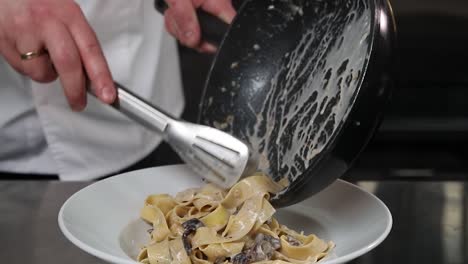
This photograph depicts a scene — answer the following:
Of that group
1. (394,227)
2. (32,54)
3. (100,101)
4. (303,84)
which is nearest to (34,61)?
(32,54)

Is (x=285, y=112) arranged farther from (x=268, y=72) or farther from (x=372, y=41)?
(x=372, y=41)

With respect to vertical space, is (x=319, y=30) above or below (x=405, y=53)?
above

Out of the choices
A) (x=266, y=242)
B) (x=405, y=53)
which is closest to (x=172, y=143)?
(x=266, y=242)

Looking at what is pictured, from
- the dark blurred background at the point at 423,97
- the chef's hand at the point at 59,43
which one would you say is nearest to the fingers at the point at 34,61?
the chef's hand at the point at 59,43

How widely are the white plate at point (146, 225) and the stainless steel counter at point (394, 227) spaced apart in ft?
0.15

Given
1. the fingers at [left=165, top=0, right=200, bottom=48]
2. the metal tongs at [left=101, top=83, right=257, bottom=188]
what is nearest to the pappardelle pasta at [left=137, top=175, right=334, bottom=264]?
the metal tongs at [left=101, top=83, right=257, bottom=188]

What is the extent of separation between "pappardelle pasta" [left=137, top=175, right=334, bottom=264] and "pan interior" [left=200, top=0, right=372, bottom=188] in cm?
5

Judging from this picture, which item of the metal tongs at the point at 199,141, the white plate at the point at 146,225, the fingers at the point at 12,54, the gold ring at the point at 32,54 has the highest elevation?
the gold ring at the point at 32,54

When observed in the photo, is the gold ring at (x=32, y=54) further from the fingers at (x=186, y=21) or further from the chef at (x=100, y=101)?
the fingers at (x=186, y=21)

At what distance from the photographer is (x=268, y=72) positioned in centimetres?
92

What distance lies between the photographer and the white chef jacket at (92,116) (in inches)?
43.2

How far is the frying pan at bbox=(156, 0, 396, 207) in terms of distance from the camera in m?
0.70

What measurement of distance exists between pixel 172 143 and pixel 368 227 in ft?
0.74

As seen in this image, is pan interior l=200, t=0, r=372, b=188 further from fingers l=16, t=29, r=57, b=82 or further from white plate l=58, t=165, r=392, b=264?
fingers l=16, t=29, r=57, b=82
